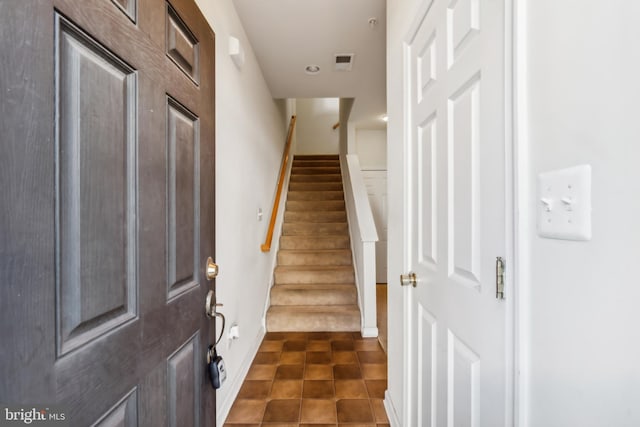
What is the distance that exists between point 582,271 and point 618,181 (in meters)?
0.15

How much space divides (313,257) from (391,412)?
7.17 ft

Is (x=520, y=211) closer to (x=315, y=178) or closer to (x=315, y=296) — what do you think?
(x=315, y=296)

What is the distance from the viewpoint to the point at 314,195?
476cm

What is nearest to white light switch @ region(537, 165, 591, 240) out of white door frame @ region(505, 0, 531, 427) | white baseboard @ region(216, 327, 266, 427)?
white door frame @ region(505, 0, 531, 427)

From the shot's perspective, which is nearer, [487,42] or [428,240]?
[487,42]

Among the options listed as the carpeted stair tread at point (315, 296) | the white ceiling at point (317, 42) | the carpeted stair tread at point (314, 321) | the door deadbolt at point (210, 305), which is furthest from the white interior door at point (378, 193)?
the door deadbolt at point (210, 305)

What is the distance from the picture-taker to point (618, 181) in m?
0.41

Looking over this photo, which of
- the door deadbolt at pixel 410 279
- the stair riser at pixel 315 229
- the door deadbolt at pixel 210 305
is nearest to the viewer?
the door deadbolt at pixel 210 305

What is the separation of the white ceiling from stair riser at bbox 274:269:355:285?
210cm

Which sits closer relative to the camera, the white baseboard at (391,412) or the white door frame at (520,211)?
the white door frame at (520,211)

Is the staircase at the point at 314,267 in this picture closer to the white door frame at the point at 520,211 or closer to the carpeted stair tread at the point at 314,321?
the carpeted stair tread at the point at 314,321

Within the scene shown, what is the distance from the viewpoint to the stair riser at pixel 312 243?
3.89 meters

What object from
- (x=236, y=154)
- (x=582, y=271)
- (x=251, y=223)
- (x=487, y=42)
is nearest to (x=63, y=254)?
(x=582, y=271)

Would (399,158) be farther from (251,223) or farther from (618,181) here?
(251,223)
